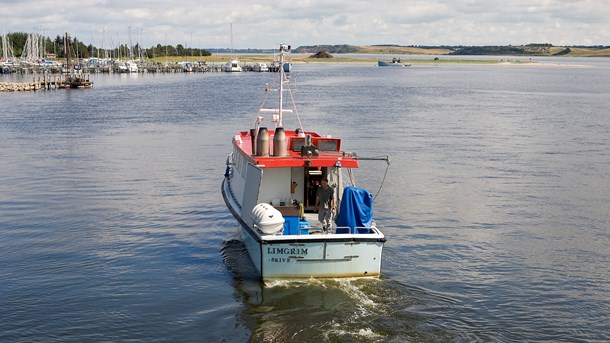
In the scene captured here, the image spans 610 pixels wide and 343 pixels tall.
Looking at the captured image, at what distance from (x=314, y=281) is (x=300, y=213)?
2.67m

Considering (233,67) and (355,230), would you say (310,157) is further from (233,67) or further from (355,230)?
(233,67)

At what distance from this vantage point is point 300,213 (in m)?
21.5

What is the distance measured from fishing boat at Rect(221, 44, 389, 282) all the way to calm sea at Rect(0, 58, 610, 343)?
2.29 ft

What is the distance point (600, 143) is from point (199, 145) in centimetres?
2691

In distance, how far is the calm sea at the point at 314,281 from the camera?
18.0 meters

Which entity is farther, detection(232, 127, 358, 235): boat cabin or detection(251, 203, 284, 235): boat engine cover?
detection(232, 127, 358, 235): boat cabin

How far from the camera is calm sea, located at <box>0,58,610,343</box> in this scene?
1798cm

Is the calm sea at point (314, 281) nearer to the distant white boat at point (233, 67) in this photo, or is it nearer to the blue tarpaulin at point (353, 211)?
the blue tarpaulin at point (353, 211)

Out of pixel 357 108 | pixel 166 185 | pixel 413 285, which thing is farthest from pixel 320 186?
pixel 357 108

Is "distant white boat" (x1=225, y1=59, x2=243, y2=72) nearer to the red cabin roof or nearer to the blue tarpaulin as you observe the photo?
the red cabin roof

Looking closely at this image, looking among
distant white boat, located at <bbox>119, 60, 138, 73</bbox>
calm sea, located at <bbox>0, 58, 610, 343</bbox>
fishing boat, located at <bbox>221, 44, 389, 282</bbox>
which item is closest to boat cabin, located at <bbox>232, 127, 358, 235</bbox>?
fishing boat, located at <bbox>221, 44, 389, 282</bbox>

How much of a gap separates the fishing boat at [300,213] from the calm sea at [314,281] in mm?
697

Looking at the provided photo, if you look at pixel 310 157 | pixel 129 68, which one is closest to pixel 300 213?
pixel 310 157

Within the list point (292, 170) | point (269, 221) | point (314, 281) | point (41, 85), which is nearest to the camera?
point (269, 221)
